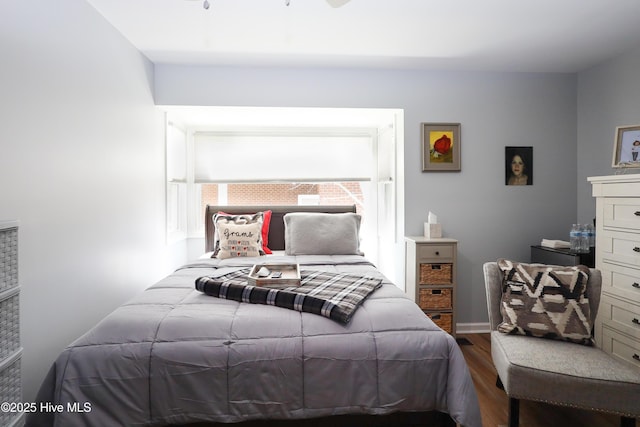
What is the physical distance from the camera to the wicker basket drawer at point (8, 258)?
1447mm

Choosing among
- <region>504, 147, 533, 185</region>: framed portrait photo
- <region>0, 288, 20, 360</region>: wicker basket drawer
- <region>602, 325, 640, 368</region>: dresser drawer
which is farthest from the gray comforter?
<region>504, 147, 533, 185</region>: framed portrait photo

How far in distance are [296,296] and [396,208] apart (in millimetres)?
2097

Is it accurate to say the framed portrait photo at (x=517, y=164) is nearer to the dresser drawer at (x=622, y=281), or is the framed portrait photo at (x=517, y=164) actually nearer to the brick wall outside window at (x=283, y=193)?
the dresser drawer at (x=622, y=281)

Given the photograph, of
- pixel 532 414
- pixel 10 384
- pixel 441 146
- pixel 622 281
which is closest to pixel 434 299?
pixel 532 414

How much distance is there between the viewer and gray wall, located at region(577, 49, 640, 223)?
3.03 meters

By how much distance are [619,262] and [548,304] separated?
0.70 m

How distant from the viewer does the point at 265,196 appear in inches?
171

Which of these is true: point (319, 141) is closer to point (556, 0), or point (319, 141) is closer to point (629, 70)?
point (556, 0)

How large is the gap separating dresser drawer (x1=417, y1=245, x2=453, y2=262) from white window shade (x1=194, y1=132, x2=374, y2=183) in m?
1.46

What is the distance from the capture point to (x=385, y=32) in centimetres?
276

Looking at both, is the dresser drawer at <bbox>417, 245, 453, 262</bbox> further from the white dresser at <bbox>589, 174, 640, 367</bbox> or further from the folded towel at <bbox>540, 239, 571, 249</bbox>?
the white dresser at <bbox>589, 174, 640, 367</bbox>

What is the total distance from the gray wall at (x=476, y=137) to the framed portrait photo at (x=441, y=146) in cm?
7

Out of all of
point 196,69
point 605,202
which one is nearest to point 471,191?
point 605,202

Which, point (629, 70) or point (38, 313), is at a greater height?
point (629, 70)
